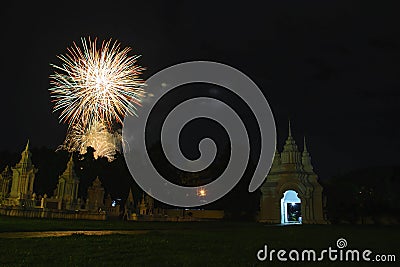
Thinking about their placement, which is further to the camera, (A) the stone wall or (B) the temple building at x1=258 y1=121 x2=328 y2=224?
(B) the temple building at x1=258 y1=121 x2=328 y2=224

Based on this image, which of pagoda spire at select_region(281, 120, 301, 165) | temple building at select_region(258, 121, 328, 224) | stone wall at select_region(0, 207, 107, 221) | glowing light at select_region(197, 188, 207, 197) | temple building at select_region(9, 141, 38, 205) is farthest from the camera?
glowing light at select_region(197, 188, 207, 197)

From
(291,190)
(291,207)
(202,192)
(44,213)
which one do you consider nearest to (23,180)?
(44,213)

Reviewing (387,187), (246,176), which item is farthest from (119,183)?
(387,187)

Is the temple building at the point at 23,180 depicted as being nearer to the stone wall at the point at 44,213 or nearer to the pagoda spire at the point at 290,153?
the stone wall at the point at 44,213

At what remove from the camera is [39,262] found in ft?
26.5

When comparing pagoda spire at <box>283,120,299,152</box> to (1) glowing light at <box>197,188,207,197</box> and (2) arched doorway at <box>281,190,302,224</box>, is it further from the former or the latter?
(1) glowing light at <box>197,188,207,197</box>

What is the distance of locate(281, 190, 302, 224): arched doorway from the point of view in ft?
148

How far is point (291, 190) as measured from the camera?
43156mm

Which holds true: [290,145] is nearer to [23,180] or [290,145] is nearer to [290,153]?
[290,153]

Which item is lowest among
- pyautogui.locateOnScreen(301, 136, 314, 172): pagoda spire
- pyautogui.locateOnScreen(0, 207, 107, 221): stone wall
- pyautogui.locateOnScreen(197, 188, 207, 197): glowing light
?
pyautogui.locateOnScreen(0, 207, 107, 221): stone wall

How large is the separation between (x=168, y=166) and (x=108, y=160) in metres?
8.45

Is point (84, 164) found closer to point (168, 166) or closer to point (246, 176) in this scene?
point (168, 166)

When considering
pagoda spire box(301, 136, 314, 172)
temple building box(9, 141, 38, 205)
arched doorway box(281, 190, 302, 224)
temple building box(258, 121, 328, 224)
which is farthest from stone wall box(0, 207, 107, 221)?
pagoda spire box(301, 136, 314, 172)

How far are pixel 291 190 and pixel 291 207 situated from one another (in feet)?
17.7
